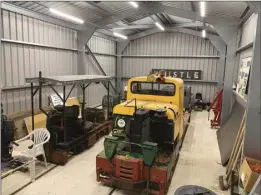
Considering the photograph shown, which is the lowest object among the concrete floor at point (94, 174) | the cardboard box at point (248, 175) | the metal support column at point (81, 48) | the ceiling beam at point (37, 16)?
the concrete floor at point (94, 174)

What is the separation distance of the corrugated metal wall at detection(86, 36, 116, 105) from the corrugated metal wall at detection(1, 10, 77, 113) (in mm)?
1989

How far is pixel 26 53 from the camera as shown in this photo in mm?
6320

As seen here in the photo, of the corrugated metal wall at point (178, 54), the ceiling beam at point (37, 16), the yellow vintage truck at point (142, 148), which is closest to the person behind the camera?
the yellow vintage truck at point (142, 148)

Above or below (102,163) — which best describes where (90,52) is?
above

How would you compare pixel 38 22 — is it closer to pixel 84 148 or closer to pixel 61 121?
pixel 61 121

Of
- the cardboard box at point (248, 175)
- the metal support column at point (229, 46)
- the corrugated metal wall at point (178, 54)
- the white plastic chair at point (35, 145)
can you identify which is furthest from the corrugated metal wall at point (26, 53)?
the cardboard box at point (248, 175)

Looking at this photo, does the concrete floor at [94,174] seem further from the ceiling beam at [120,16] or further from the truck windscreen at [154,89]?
the ceiling beam at [120,16]

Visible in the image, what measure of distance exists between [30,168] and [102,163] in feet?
4.64

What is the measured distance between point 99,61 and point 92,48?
36.0 inches

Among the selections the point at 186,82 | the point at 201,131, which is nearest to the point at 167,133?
the point at 201,131

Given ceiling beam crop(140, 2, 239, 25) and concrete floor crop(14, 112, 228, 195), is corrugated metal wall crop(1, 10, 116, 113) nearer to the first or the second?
concrete floor crop(14, 112, 228, 195)

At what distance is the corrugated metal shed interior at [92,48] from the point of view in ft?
19.2

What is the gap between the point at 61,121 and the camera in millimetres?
4879

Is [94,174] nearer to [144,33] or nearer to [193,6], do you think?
[193,6]
